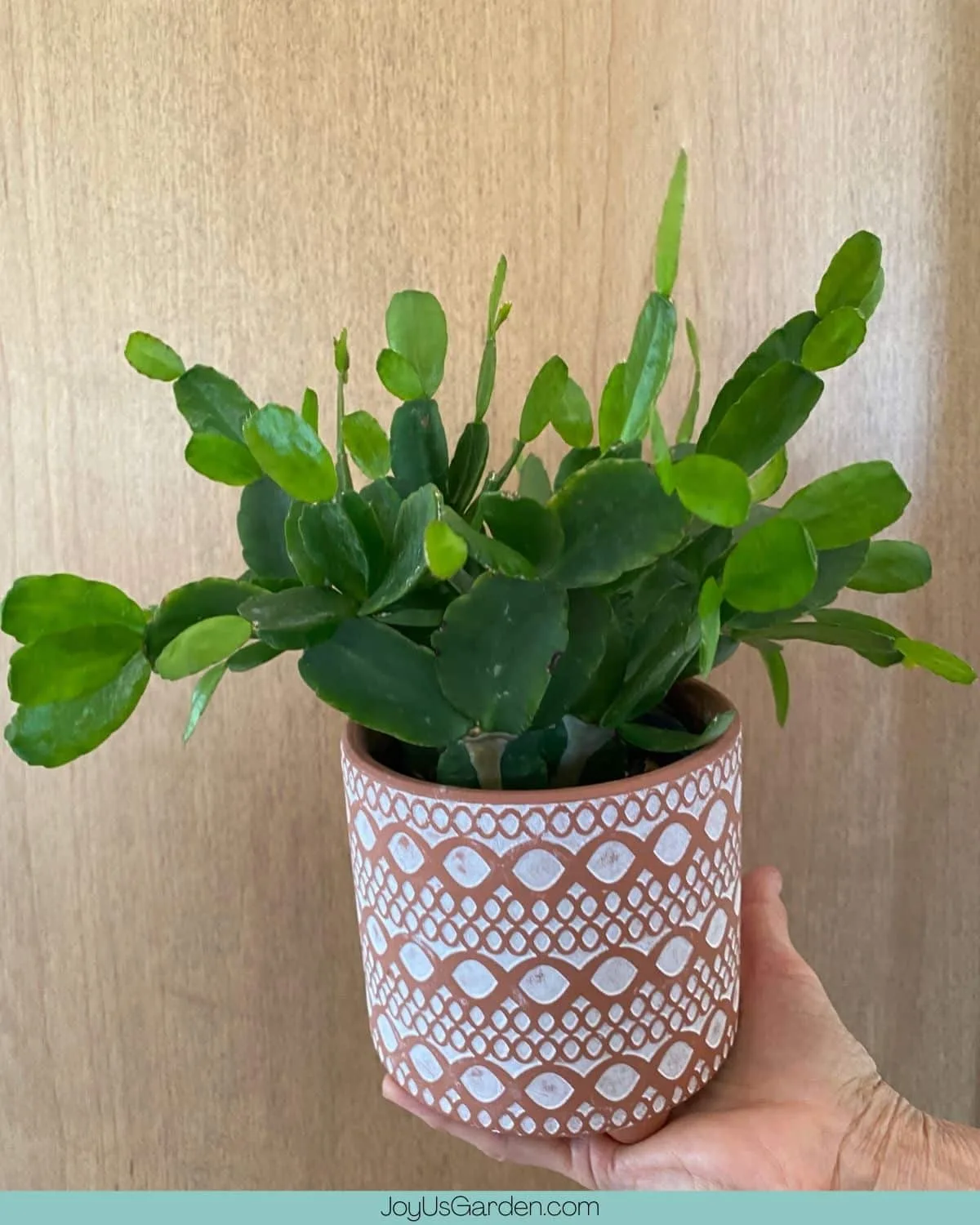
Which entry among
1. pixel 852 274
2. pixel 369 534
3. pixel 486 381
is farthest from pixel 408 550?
pixel 852 274

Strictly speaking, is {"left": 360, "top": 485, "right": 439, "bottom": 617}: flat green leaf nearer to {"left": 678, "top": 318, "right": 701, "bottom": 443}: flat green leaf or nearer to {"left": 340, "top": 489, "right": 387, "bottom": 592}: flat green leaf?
{"left": 340, "top": 489, "right": 387, "bottom": 592}: flat green leaf

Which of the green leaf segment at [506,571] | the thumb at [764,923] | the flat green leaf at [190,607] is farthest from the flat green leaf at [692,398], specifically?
the thumb at [764,923]

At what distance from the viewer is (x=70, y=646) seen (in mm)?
384

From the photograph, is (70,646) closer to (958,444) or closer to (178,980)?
(178,980)

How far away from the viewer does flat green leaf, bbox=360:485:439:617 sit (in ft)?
1.27

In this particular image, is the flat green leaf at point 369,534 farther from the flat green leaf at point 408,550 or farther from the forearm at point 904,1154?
the forearm at point 904,1154

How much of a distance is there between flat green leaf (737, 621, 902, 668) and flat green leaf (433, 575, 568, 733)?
0.14 metres

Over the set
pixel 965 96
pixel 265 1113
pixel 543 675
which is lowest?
pixel 265 1113

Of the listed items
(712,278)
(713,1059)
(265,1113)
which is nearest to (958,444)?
(712,278)

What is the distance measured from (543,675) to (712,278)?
1.32 ft

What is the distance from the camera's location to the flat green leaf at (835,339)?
0.40m

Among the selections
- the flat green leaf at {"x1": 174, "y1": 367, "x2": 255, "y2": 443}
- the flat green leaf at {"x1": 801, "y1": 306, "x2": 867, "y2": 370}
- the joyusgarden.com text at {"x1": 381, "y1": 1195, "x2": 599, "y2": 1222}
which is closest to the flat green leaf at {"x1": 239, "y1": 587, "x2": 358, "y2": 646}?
the flat green leaf at {"x1": 174, "y1": 367, "x2": 255, "y2": 443}

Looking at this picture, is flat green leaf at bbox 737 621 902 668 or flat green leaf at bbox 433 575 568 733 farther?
flat green leaf at bbox 737 621 902 668

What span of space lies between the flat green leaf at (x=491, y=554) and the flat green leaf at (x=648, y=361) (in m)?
0.07
